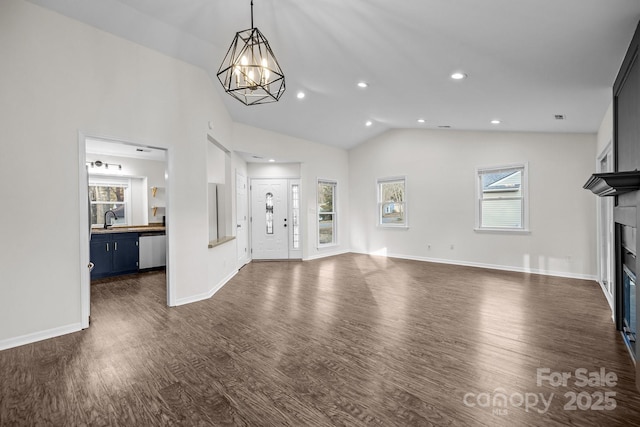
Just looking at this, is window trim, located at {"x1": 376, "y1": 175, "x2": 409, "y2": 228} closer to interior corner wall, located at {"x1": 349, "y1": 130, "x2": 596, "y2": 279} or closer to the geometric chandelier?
→ interior corner wall, located at {"x1": 349, "y1": 130, "x2": 596, "y2": 279}

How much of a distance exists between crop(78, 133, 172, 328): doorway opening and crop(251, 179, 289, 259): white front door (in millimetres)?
2038

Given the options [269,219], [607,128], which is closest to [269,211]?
[269,219]

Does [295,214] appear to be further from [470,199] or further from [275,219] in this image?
[470,199]

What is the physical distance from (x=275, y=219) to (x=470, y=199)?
4517 mm

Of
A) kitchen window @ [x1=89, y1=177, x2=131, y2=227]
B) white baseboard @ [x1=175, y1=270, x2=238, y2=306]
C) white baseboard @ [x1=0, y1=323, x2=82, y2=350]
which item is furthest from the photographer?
kitchen window @ [x1=89, y1=177, x2=131, y2=227]

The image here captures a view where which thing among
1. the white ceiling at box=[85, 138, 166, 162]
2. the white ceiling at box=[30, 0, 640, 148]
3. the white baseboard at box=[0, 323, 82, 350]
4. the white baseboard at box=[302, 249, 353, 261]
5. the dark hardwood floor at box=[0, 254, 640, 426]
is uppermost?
the white ceiling at box=[30, 0, 640, 148]

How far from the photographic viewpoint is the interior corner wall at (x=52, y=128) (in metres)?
2.85

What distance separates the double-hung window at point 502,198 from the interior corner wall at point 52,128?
19.6 feet

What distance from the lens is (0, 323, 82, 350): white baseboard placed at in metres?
2.82

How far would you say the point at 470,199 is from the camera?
6.53m

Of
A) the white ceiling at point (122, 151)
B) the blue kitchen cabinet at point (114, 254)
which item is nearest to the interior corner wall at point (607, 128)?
the white ceiling at point (122, 151)

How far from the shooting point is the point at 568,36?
8.04 feet

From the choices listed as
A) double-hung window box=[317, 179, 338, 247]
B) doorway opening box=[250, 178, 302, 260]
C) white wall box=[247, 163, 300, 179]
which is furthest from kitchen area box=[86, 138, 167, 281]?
double-hung window box=[317, 179, 338, 247]

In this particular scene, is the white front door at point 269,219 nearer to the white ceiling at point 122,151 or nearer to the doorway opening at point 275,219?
the doorway opening at point 275,219
